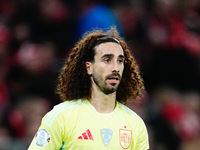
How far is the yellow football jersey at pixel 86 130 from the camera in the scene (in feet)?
13.3

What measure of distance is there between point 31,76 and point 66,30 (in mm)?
1147

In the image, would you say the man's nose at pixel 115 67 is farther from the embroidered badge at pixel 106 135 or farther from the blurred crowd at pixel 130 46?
the blurred crowd at pixel 130 46

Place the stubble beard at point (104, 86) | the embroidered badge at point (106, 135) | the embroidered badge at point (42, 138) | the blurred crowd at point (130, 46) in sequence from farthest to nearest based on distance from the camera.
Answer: the blurred crowd at point (130, 46) → the stubble beard at point (104, 86) → the embroidered badge at point (106, 135) → the embroidered badge at point (42, 138)

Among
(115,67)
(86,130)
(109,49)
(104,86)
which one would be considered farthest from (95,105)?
(109,49)

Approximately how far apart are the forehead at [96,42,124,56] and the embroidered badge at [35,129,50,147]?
35.7 inches

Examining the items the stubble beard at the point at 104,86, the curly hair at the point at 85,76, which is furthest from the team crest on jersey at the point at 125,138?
the curly hair at the point at 85,76

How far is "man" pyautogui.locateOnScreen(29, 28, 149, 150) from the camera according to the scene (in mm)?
4109

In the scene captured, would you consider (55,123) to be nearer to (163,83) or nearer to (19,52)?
(19,52)

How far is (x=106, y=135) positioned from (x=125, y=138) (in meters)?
0.20

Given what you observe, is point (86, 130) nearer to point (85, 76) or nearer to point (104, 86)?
point (104, 86)

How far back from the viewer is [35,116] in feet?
23.4

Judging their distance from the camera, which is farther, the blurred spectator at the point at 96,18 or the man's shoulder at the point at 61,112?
the blurred spectator at the point at 96,18

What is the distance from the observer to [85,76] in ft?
14.9

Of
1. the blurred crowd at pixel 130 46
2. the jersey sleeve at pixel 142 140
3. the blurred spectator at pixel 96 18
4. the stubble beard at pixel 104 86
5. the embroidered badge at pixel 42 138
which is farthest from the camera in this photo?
the blurred spectator at pixel 96 18
